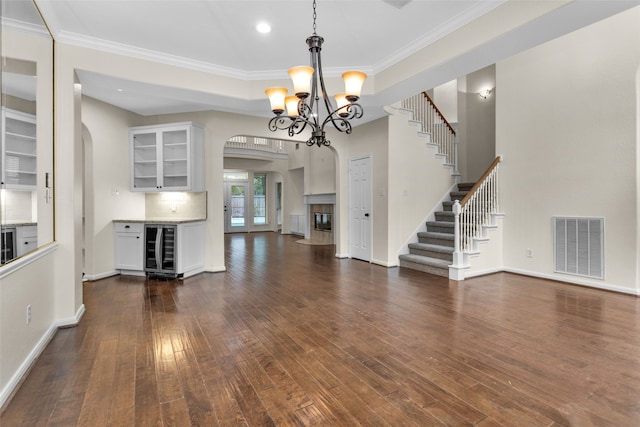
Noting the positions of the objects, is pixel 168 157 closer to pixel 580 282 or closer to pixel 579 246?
pixel 579 246

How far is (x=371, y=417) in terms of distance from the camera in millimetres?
1839

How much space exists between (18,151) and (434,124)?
21.8 feet

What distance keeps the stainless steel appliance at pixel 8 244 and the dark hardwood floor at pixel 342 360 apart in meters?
0.86

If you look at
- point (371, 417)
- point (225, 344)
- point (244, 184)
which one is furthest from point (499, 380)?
point (244, 184)

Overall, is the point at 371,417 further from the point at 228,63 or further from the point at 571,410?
the point at 228,63

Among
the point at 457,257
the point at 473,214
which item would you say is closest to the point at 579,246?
the point at 473,214

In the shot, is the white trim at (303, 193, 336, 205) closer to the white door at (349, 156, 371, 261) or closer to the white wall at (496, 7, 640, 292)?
the white door at (349, 156, 371, 261)

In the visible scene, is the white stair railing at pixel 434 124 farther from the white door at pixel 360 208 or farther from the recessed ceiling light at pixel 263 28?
the recessed ceiling light at pixel 263 28

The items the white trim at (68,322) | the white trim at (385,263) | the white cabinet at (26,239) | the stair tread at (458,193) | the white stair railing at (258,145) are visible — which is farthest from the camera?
the white stair railing at (258,145)

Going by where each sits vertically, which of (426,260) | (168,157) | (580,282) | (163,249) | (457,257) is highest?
(168,157)

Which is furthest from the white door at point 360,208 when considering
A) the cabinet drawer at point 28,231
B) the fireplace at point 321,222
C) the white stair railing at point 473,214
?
Answer: the cabinet drawer at point 28,231

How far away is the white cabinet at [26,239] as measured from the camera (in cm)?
232

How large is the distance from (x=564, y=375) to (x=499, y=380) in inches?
18.8

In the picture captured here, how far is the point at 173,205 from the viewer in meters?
5.96
